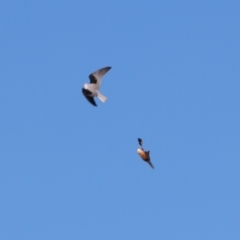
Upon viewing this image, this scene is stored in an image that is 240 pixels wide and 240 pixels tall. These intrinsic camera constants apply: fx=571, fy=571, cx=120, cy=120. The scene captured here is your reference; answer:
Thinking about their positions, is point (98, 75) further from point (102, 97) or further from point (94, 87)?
point (102, 97)

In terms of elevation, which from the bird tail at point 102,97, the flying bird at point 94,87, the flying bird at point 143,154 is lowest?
the flying bird at point 143,154

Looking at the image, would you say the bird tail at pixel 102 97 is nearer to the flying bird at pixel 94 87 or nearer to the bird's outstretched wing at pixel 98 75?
the flying bird at pixel 94 87

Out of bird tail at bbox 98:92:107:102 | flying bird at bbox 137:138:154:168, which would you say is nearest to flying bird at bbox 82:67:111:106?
bird tail at bbox 98:92:107:102

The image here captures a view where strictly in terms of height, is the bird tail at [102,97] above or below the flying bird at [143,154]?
above

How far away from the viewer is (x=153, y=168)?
61.2 ft

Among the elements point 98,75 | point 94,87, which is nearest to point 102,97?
point 94,87

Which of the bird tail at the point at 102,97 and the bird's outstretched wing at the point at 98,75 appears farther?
the bird's outstretched wing at the point at 98,75

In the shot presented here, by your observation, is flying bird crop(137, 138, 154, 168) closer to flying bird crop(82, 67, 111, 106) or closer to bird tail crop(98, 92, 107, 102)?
bird tail crop(98, 92, 107, 102)

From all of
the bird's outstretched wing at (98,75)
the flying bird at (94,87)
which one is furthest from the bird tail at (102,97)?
the bird's outstretched wing at (98,75)

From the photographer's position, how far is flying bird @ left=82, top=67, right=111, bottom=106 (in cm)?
2212

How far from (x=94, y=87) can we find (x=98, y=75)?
0.86 metres

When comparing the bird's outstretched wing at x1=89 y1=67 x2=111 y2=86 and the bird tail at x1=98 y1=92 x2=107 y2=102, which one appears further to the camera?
the bird's outstretched wing at x1=89 y1=67 x2=111 y2=86

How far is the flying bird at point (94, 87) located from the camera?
72.6ft

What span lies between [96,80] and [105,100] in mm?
2066
